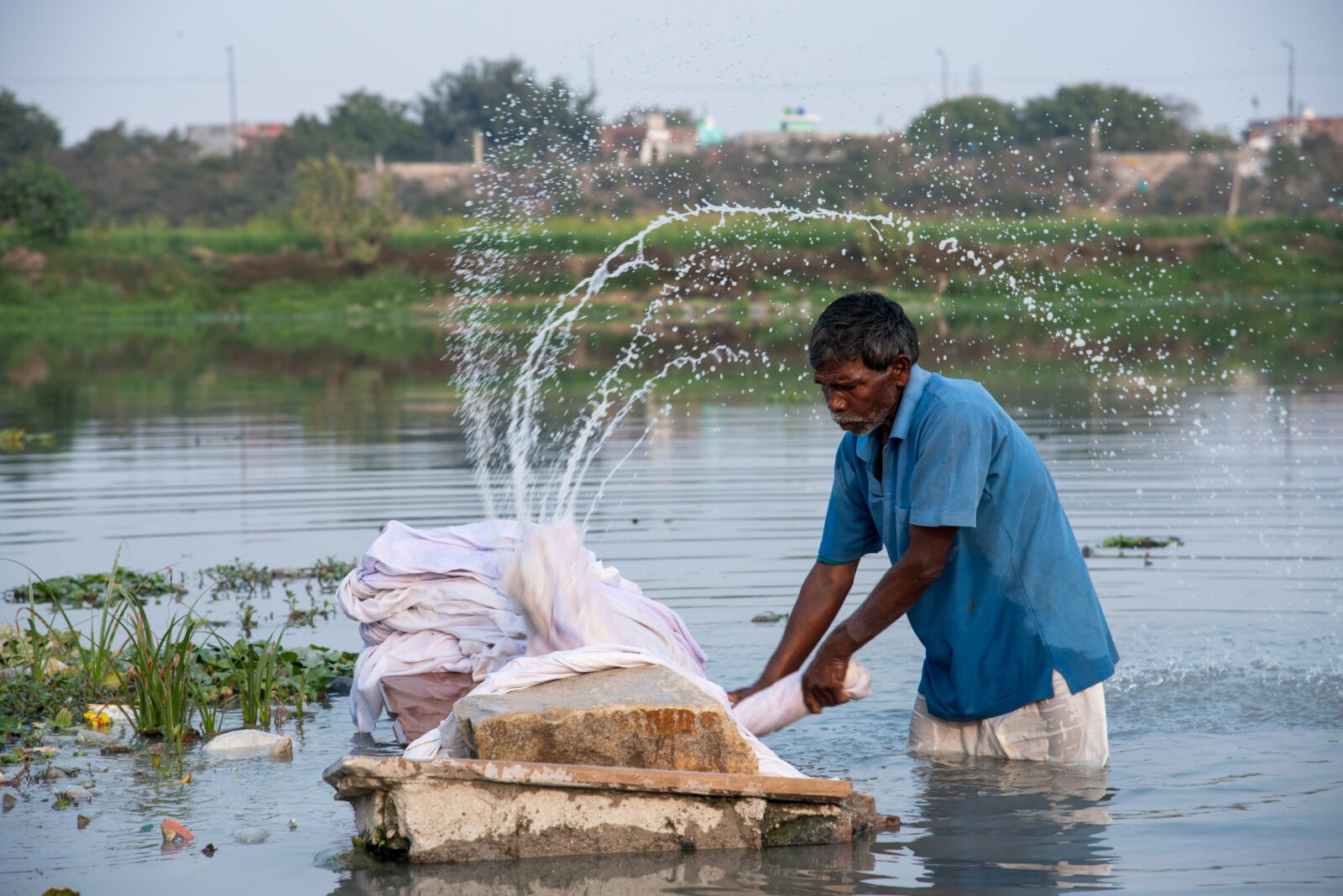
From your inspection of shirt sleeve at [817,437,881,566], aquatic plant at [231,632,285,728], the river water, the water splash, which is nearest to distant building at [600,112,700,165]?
the water splash

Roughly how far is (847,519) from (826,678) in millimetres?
549

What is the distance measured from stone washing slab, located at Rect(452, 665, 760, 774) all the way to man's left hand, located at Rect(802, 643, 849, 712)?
0.31m

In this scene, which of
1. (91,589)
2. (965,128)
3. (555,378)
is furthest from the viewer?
(965,128)

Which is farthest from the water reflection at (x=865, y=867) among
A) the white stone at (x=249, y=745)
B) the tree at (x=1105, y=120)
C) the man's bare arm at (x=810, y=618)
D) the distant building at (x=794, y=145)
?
the tree at (x=1105, y=120)

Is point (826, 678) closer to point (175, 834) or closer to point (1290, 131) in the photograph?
point (175, 834)

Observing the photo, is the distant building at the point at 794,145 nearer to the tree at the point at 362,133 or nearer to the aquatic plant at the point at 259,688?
the tree at the point at 362,133

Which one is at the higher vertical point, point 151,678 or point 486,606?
point 486,606

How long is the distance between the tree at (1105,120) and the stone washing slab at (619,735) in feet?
166

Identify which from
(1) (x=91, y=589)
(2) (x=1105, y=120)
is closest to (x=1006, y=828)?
(1) (x=91, y=589)

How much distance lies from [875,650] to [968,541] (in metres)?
2.51

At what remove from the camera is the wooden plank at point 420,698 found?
5.18 m

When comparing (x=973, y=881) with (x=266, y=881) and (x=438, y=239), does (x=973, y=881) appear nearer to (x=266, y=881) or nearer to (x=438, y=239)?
(x=266, y=881)

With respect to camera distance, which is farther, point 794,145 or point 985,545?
point 794,145

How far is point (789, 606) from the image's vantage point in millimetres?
7480
